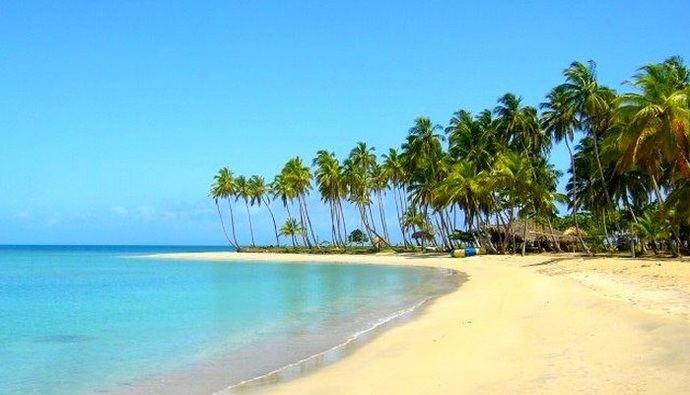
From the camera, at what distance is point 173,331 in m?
16.2

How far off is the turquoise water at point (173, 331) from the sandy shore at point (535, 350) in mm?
1881

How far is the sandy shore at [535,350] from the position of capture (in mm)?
8180

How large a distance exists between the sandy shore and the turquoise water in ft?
6.17

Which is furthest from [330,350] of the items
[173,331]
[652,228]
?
[652,228]

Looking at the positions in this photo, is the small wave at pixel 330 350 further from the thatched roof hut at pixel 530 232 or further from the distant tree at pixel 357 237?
the distant tree at pixel 357 237

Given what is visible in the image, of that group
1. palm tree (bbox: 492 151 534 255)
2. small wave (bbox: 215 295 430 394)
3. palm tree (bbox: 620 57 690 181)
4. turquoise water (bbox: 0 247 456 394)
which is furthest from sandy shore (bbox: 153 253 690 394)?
palm tree (bbox: 492 151 534 255)

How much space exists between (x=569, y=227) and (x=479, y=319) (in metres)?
53.2

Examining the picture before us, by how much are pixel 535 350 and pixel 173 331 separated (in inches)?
382

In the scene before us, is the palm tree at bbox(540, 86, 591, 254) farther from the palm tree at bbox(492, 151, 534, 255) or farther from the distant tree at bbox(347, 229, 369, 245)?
the distant tree at bbox(347, 229, 369, 245)

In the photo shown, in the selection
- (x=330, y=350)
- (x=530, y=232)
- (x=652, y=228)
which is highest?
(x=530, y=232)

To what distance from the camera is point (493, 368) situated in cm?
938

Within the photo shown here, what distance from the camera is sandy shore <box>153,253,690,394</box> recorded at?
8.18m

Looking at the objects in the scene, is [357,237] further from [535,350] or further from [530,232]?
[535,350]

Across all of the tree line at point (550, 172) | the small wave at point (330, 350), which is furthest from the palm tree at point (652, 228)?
the small wave at point (330, 350)
